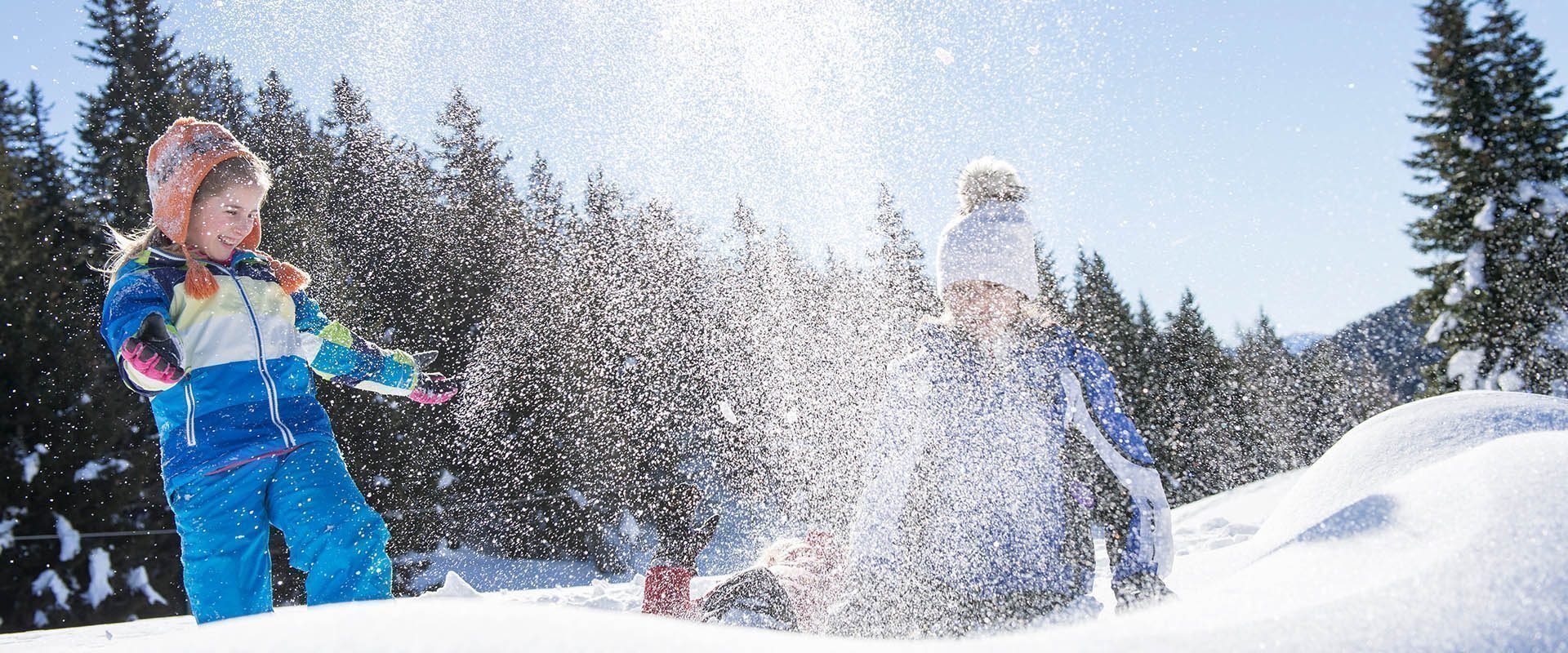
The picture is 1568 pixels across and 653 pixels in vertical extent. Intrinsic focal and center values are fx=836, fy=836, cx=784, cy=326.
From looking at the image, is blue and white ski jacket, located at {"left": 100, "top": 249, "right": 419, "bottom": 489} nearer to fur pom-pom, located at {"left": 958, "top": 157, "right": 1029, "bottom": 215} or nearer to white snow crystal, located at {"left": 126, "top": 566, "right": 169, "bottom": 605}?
fur pom-pom, located at {"left": 958, "top": 157, "right": 1029, "bottom": 215}

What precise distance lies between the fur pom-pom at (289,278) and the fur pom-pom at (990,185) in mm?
2340

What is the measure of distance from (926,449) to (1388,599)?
179cm

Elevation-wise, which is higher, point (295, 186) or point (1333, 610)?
point (295, 186)

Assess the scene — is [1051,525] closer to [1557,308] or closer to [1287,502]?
[1287,502]

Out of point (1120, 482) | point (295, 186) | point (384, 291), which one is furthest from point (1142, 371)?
point (1120, 482)

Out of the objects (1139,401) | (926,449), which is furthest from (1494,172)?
(926,449)

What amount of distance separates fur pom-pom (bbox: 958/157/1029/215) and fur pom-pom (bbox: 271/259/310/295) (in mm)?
2340

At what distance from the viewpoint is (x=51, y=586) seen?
35.2 feet

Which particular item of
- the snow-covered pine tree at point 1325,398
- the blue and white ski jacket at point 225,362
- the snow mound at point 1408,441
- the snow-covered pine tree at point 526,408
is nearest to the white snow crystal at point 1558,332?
the snow mound at point 1408,441

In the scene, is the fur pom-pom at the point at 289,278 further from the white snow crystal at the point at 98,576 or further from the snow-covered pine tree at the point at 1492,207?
the snow-covered pine tree at the point at 1492,207

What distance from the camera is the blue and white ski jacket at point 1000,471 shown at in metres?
2.22

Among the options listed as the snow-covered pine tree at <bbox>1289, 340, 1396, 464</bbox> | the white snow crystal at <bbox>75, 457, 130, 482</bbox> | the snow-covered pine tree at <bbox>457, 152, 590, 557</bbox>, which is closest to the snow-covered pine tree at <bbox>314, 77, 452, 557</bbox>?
the snow-covered pine tree at <bbox>457, 152, 590, 557</bbox>

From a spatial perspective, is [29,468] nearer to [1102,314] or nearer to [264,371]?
[264,371]

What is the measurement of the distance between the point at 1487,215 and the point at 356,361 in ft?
63.7
